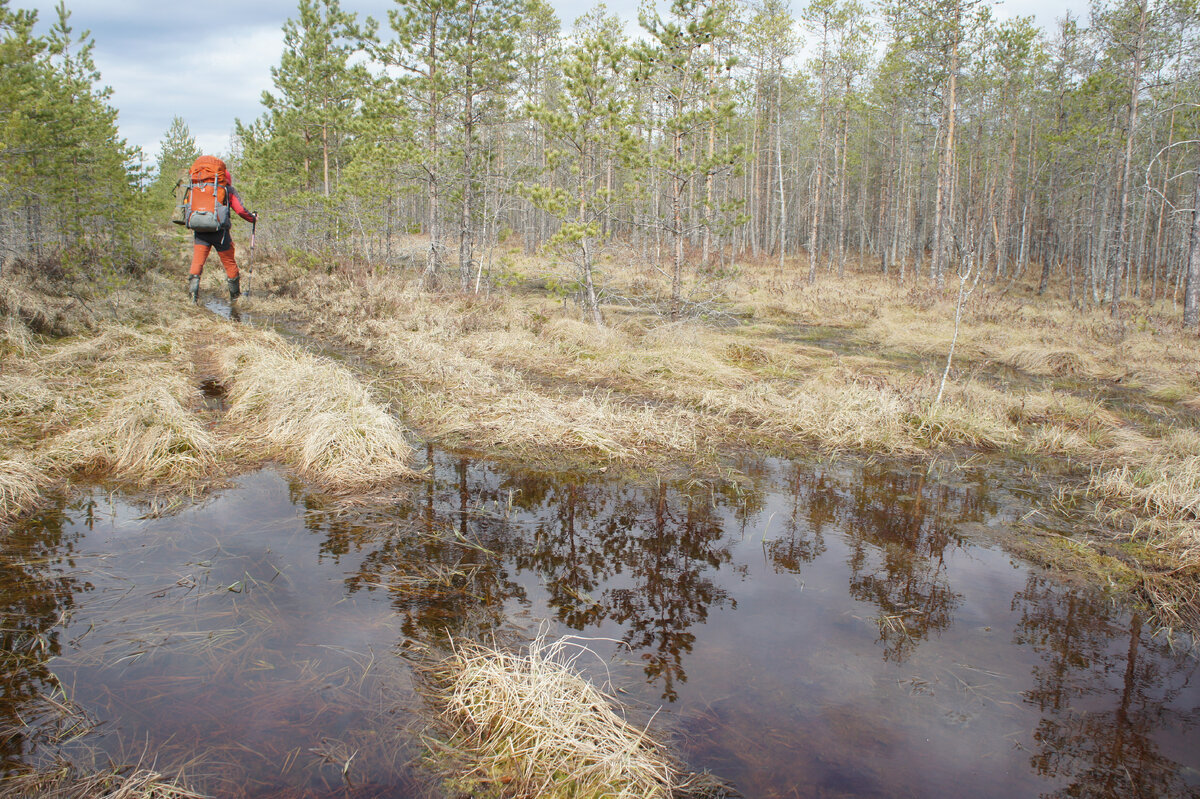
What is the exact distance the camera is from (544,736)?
8.97ft

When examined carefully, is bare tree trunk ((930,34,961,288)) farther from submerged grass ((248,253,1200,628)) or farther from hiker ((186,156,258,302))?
hiker ((186,156,258,302))

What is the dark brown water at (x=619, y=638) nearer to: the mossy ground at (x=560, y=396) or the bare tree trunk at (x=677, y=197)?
the mossy ground at (x=560, y=396)

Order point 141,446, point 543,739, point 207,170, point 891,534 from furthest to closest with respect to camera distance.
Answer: point 207,170 < point 141,446 < point 891,534 < point 543,739

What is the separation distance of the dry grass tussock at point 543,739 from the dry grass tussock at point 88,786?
41.3 inches

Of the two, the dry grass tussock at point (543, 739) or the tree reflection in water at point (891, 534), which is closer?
the dry grass tussock at point (543, 739)

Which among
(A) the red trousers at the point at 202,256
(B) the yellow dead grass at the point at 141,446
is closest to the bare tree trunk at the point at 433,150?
(A) the red trousers at the point at 202,256

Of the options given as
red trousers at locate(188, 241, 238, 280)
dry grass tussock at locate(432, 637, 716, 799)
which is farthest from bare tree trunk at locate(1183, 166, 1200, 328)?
red trousers at locate(188, 241, 238, 280)

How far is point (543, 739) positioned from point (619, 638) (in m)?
1.00

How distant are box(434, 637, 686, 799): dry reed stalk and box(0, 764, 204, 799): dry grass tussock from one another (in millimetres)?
1062

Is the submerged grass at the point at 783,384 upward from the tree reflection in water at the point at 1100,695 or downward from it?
upward

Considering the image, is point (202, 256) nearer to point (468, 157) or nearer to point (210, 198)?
point (210, 198)

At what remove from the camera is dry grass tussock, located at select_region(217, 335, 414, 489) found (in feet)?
18.8

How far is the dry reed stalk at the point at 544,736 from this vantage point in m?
2.57

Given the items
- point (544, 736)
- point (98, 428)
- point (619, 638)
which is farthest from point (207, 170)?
point (544, 736)
